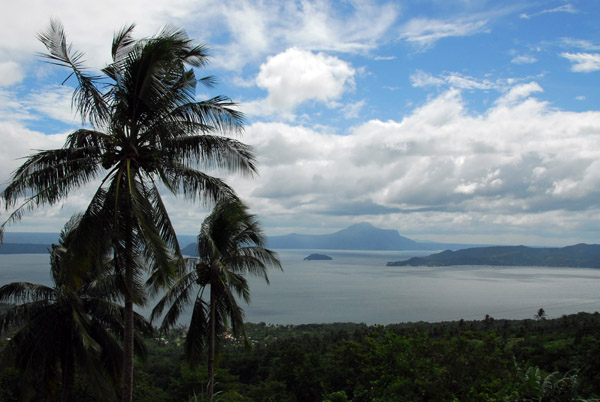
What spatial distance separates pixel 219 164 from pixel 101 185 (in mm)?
2101

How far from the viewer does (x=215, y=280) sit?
1240cm

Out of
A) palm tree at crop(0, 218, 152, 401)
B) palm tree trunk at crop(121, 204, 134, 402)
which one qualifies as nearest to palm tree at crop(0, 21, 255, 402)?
palm tree trunk at crop(121, 204, 134, 402)

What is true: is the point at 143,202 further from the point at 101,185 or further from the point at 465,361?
the point at 465,361

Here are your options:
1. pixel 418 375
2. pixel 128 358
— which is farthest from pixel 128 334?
pixel 418 375

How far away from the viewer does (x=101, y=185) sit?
7.15m

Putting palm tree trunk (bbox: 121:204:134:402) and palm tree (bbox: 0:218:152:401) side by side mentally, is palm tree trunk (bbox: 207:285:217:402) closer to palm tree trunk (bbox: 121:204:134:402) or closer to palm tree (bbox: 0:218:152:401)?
palm tree (bbox: 0:218:152:401)

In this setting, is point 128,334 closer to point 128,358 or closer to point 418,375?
point 128,358

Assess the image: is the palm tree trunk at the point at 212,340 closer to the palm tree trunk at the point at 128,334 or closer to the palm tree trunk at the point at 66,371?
the palm tree trunk at the point at 66,371

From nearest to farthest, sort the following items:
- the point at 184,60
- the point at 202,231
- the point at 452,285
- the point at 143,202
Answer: the point at 143,202 < the point at 184,60 < the point at 202,231 < the point at 452,285

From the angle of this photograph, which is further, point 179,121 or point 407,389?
point 407,389

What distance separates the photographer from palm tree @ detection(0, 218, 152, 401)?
1079cm

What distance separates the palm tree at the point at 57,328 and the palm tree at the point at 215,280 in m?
1.60

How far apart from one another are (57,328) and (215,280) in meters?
4.23

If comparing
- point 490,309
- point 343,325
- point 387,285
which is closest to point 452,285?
point 387,285
